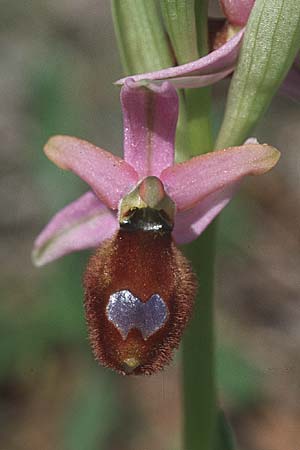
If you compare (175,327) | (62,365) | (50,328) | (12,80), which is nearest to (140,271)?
(175,327)

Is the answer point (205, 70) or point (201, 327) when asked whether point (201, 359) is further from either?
point (205, 70)

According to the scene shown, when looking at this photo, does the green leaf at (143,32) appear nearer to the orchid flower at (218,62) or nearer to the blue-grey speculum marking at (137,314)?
the orchid flower at (218,62)

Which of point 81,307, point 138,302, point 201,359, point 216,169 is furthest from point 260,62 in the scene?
point 81,307

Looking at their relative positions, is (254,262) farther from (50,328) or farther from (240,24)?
(240,24)

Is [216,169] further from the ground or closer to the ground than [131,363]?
further from the ground

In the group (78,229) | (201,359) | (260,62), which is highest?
(260,62)

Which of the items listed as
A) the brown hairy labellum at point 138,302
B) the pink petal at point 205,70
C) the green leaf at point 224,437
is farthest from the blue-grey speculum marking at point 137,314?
the green leaf at point 224,437
